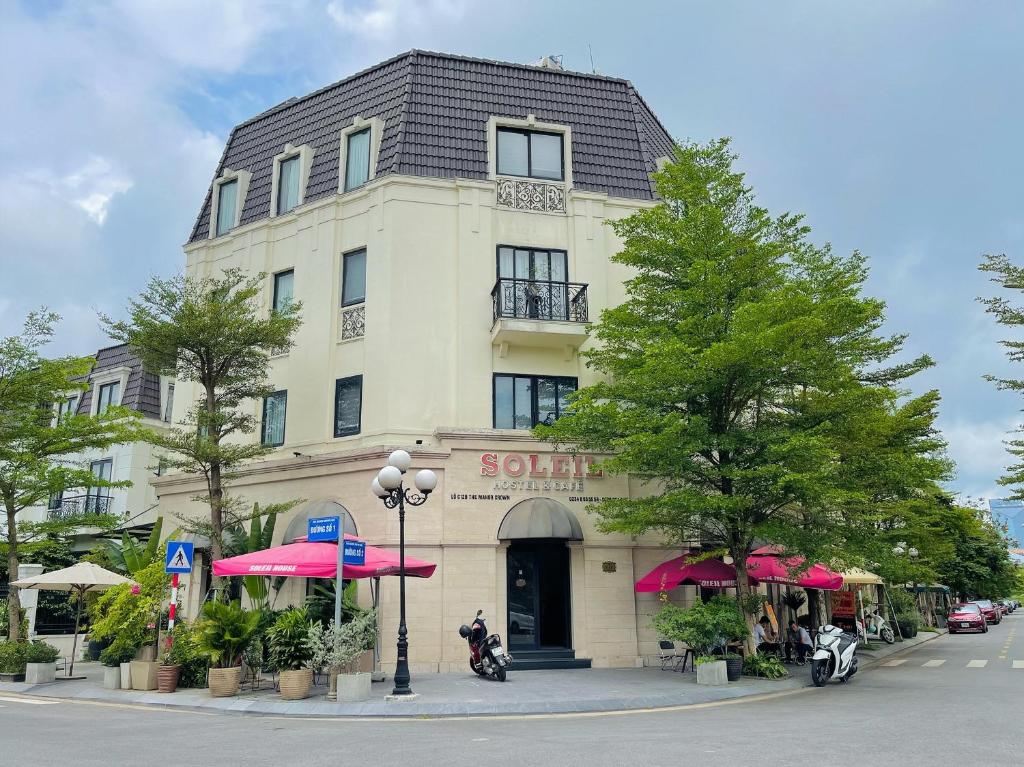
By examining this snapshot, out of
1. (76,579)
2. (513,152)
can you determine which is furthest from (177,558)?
(513,152)

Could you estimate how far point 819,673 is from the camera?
53.8ft

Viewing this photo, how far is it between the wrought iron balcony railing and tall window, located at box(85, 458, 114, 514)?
20219 millimetres

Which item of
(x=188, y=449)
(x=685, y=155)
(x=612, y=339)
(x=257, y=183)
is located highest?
(x=257, y=183)

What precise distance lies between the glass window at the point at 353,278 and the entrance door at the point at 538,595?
810 cm

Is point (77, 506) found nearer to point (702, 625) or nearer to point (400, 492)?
point (400, 492)

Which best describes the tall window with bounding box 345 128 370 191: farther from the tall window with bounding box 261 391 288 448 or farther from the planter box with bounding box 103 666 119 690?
the planter box with bounding box 103 666 119 690

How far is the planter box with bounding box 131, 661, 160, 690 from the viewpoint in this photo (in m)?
15.7

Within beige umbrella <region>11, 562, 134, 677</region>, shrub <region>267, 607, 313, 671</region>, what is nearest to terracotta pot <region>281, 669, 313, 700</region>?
shrub <region>267, 607, 313, 671</region>

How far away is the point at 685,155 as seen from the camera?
18.9 metres

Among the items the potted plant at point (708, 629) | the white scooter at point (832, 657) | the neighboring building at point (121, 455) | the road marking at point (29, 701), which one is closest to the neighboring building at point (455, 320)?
the potted plant at point (708, 629)

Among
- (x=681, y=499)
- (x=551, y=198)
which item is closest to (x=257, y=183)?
(x=551, y=198)

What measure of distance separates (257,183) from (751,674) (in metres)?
20.0

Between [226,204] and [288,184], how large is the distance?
277cm

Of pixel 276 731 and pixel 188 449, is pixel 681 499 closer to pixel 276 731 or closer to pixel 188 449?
pixel 276 731
